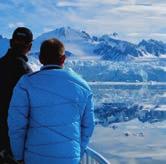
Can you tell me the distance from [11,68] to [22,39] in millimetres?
176

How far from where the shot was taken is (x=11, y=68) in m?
3.58

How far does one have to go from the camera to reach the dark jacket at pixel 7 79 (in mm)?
3533

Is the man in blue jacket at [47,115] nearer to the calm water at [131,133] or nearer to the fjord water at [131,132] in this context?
the fjord water at [131,132]

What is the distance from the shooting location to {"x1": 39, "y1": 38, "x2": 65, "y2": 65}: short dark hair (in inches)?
127

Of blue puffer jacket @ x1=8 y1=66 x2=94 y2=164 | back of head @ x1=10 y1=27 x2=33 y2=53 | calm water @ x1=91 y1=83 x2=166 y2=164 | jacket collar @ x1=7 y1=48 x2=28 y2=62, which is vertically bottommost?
calm water @ x1=91 y1=83 x2=166 y2=164

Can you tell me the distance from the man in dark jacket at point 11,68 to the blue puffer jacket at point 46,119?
0.31 m

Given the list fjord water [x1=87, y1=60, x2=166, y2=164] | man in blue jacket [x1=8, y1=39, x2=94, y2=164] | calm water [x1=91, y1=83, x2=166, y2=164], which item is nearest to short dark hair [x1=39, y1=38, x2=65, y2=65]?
man in blue jacket [x1=8, y1=39, x2=94, y2=164]

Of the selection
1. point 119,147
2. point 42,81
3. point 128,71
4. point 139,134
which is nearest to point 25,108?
point 42,81

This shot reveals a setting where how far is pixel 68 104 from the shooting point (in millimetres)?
3266

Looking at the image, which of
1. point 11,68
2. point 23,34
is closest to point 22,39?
point 23,34

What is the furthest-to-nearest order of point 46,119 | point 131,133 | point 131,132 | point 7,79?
point 131,132 → point 131,133 → point 7,79 → point 46,119

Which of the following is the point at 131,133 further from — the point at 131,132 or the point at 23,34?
the point at 23,34

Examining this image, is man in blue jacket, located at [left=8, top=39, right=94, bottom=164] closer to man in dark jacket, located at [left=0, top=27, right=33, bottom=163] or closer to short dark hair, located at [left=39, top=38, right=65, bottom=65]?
short dark hair, located at [left=39, top=38, right=65, bottom=65]

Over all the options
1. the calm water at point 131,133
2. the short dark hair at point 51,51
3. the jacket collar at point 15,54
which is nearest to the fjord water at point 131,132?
the calm water at point 131,133
